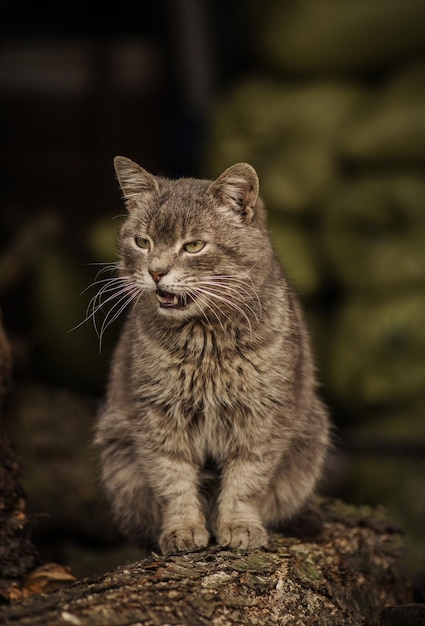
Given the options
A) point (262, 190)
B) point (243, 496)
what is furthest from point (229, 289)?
point (262, 190)

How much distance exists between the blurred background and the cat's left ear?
6.93 ft

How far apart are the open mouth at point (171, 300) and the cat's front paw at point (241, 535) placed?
767 mm

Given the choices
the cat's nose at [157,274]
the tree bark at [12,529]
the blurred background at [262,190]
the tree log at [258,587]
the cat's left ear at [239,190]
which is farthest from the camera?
the blurred background at [262,190]

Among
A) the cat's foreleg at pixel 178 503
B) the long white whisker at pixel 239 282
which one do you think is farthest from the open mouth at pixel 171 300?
the cat's foreleg at pixel 178 503

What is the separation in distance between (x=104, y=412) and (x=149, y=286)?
762 millimetres

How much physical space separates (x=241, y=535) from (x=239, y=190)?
115 centimetres

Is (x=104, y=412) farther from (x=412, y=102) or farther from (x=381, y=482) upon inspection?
(x=412, y=102)

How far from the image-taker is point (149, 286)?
3033mm

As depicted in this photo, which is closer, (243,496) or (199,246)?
(199,246)

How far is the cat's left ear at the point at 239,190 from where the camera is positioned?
10.2ft

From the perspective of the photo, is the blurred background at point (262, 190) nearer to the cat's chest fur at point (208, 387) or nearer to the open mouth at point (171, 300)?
the cat's chest fur at point (208, 387)

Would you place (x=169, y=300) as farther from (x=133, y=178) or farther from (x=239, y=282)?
(x=133, y=178)

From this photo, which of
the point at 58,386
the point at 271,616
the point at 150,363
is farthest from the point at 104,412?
the point at 58,386

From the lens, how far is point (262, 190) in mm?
6000
